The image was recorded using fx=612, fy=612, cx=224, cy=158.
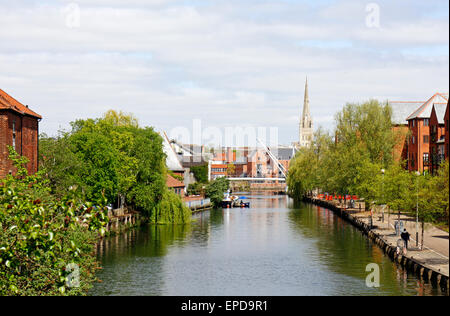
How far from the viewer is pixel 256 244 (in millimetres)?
57844

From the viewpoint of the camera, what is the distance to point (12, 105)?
145 feet

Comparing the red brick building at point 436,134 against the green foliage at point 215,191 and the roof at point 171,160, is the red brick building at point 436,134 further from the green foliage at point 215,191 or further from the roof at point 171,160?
the roof at point 171,160

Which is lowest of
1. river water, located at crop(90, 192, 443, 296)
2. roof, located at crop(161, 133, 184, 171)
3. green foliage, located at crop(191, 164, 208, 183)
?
river water, located at crop(90, 192, 443, 296)

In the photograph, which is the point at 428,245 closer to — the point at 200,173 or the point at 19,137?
the point at 19,137

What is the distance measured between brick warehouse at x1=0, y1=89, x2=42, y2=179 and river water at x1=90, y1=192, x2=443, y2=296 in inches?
381

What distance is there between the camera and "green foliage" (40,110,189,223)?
5309cm

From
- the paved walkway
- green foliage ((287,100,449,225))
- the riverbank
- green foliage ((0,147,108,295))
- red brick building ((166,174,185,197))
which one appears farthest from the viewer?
red brick building ((166,174,185,197))

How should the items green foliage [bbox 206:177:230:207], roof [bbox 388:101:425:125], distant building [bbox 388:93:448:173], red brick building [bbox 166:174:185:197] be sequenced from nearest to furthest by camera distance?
distant building [bbox 388:93:448:173]
red brick building [bbox 166:174:185:197]
roof [bbox 388:101:425:125]
green foliage [bbox 206:177:230:207]

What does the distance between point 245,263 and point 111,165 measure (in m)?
19.5

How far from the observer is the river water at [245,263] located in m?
36.3

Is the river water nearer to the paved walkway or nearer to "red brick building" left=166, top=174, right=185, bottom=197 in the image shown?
the paved walkway

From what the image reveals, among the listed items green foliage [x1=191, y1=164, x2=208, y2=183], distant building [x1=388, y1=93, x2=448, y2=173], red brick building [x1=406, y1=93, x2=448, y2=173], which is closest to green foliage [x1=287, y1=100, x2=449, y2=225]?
distant building [x1=388, y1=93, x2=448, y2=173]

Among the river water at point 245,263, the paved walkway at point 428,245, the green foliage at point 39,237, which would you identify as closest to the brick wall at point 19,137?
the green foliage at point 39,237
